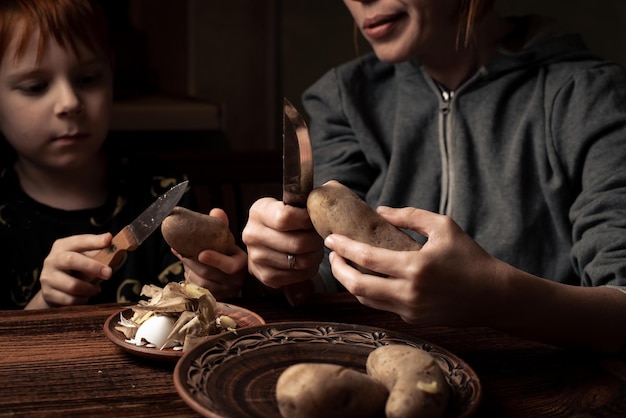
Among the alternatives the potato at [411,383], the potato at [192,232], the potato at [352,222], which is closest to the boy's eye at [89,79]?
the potato at [192,232]

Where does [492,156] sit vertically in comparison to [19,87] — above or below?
below

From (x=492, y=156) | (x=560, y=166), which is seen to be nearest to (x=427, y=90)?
(x=492, y=156)

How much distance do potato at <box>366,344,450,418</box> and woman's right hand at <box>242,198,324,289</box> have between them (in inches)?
10.9

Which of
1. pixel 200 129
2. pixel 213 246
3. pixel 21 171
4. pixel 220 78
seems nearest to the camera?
pixel 213 246

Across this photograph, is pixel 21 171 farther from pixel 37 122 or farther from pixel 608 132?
pixel 608 132

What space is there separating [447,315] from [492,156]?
590mm

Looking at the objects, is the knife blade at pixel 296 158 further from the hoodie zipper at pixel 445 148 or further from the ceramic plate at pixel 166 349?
the hoodie zipper at pixel 445 148

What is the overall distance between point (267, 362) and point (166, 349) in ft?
0.41

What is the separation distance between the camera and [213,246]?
1.15 m

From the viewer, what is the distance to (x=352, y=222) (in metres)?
0.93

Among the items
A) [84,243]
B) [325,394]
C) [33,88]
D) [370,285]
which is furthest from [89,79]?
[325,394]

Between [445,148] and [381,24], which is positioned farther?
[445,148]

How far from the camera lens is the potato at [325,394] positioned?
686 mm

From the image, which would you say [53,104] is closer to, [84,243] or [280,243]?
[84,243]
